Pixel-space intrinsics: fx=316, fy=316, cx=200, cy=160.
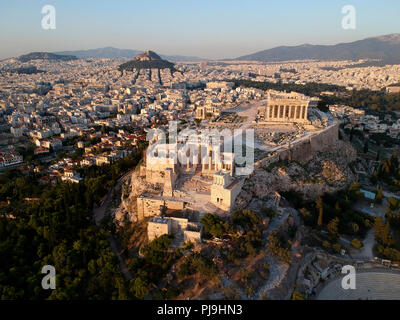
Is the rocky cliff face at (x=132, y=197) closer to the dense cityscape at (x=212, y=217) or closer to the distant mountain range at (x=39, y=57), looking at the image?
the dense cityscape at (x=212, y=217)

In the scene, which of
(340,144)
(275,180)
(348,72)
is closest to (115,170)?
(275,180)

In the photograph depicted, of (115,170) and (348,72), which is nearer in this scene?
(115,170)

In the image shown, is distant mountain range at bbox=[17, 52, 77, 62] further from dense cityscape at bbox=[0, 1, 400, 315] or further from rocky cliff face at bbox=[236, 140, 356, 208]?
rocky cliff face at bbox=[236, 140, 356, 208]

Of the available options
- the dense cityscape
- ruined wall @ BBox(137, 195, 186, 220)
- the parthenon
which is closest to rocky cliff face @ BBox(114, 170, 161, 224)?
the dense cityscape

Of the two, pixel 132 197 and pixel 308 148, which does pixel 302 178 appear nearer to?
pixel 308 148

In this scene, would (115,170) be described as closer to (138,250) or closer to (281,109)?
(138,250)

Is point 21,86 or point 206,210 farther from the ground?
point 21,86

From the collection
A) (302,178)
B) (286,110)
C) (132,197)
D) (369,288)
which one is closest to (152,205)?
(132,197)
